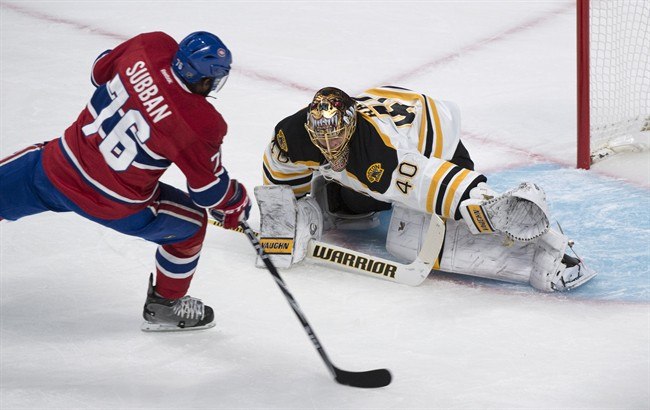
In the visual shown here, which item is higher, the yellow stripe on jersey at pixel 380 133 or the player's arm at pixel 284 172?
the yellow stripe on jersey at pixel 380 133

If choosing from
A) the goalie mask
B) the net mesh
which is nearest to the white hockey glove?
the goalie mask

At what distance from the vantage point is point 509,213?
133 inches

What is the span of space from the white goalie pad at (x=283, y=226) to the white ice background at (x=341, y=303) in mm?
67

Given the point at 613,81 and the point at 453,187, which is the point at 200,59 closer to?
the point at 453,187

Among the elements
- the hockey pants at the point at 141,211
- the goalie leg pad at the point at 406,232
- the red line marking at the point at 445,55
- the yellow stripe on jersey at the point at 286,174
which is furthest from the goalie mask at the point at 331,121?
the red line marking at the point at 445,55

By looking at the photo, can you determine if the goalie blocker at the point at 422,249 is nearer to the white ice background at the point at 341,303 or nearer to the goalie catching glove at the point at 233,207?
the white ice background at the point at 341,303

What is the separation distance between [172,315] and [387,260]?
0.73m

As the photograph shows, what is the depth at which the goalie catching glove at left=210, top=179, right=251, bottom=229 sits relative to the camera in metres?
3.01

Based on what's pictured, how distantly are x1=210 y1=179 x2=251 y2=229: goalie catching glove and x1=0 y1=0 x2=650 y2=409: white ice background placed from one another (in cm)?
40

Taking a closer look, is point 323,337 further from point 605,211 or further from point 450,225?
point 605,211

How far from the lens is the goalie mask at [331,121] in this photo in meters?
3.37

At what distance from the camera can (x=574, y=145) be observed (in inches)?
185

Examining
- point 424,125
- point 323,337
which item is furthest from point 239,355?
point 424,125

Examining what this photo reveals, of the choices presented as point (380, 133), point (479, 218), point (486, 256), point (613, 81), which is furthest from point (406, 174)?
point (613, 81)
